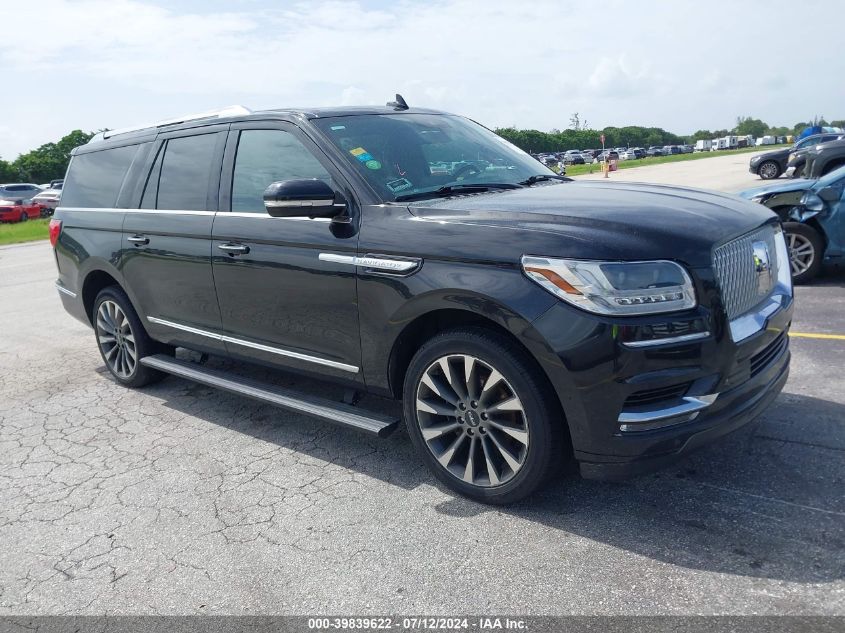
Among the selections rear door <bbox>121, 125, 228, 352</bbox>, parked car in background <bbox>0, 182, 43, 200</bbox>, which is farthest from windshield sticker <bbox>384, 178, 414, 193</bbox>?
parked car in background <bbox>0, 182, 43, 200</bbox>

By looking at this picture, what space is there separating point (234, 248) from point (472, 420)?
1.82 m

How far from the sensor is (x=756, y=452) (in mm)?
3680

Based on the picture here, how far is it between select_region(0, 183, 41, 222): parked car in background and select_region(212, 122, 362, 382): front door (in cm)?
3202

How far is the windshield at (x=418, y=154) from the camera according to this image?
3824mm

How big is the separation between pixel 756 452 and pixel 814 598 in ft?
4.05

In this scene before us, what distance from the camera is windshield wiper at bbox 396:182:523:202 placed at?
3733mm

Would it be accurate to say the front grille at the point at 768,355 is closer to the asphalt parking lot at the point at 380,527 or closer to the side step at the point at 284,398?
the asphalt parking lot at the point at 380,527

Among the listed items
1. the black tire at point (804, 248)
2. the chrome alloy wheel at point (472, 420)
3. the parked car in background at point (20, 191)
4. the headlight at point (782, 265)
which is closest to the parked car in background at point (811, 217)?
the black tire at point (804, 248)

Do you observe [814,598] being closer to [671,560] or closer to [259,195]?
[671,560]

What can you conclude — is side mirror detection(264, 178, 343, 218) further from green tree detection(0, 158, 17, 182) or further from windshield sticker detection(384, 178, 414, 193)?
green tree detection(0, 158, 17, 182)

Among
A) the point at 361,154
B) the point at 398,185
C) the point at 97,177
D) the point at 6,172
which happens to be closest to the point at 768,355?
the point at 398,185

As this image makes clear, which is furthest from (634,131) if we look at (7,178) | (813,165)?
(813,165)

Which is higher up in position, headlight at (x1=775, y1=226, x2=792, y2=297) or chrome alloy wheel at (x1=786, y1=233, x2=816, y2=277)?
headlight at (x1=775, y1=226, x2=792, y2=297)

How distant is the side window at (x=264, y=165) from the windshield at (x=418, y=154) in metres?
0.20
